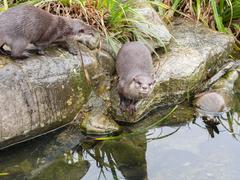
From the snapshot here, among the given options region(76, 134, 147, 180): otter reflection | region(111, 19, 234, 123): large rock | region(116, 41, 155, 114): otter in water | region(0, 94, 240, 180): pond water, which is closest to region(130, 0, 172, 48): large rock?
region(111, 19, 234, 123): large rock

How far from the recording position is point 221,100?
17.0ft

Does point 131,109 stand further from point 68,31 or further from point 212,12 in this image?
point 212,12

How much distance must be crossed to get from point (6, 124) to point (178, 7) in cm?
297

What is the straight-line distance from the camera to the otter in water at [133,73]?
454 cm

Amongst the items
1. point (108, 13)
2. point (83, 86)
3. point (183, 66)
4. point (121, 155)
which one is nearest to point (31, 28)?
point (83, 86)

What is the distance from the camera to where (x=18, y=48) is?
417cm

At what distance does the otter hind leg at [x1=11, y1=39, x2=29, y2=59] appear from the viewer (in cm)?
416

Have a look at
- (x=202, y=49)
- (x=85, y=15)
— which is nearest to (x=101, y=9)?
(x=85, y=15)

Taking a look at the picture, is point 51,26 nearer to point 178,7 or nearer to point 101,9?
point 101,9

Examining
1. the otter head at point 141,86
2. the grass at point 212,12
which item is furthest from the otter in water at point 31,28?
the grass at point 212,12

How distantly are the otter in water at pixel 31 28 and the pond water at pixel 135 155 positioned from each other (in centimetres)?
82

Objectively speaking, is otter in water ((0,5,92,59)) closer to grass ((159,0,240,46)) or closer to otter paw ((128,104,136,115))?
otter paw ((128,104,136,115))

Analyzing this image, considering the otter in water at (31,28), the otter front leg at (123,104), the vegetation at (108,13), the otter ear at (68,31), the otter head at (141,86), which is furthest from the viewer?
the vegetation at (108,13)

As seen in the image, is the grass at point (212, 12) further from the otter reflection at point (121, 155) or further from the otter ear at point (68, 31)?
the otter reflection at point (121, 155)
